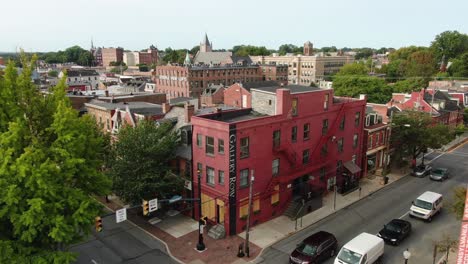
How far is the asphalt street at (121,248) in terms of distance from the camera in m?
25.8

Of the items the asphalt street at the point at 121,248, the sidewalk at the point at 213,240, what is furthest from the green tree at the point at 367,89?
the asphalt street at the point at 121,248

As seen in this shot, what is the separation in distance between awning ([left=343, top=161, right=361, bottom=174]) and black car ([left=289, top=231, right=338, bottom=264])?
13.7 m

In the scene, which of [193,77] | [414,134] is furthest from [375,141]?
[193,77]

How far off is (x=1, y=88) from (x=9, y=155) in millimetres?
3938

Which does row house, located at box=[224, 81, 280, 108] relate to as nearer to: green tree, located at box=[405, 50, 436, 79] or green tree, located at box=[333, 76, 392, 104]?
green tree, located at box=[333, 76, 392, 104]

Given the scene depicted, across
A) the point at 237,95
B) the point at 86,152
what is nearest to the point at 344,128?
the point at 86,152

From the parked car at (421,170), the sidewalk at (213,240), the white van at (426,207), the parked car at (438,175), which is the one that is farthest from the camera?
the parked car at (421,170)

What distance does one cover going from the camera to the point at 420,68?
12056 centimetres

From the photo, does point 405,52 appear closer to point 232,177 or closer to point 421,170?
point 421,170

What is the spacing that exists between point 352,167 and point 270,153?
42.3 feet

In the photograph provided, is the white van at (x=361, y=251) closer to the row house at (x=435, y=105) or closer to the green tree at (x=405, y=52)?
the row house at (x=435, y=105)

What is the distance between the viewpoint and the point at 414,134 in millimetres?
42281

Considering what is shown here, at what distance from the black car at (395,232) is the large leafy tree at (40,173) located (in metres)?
21.1

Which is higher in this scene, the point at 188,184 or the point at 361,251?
the point at 188,184
